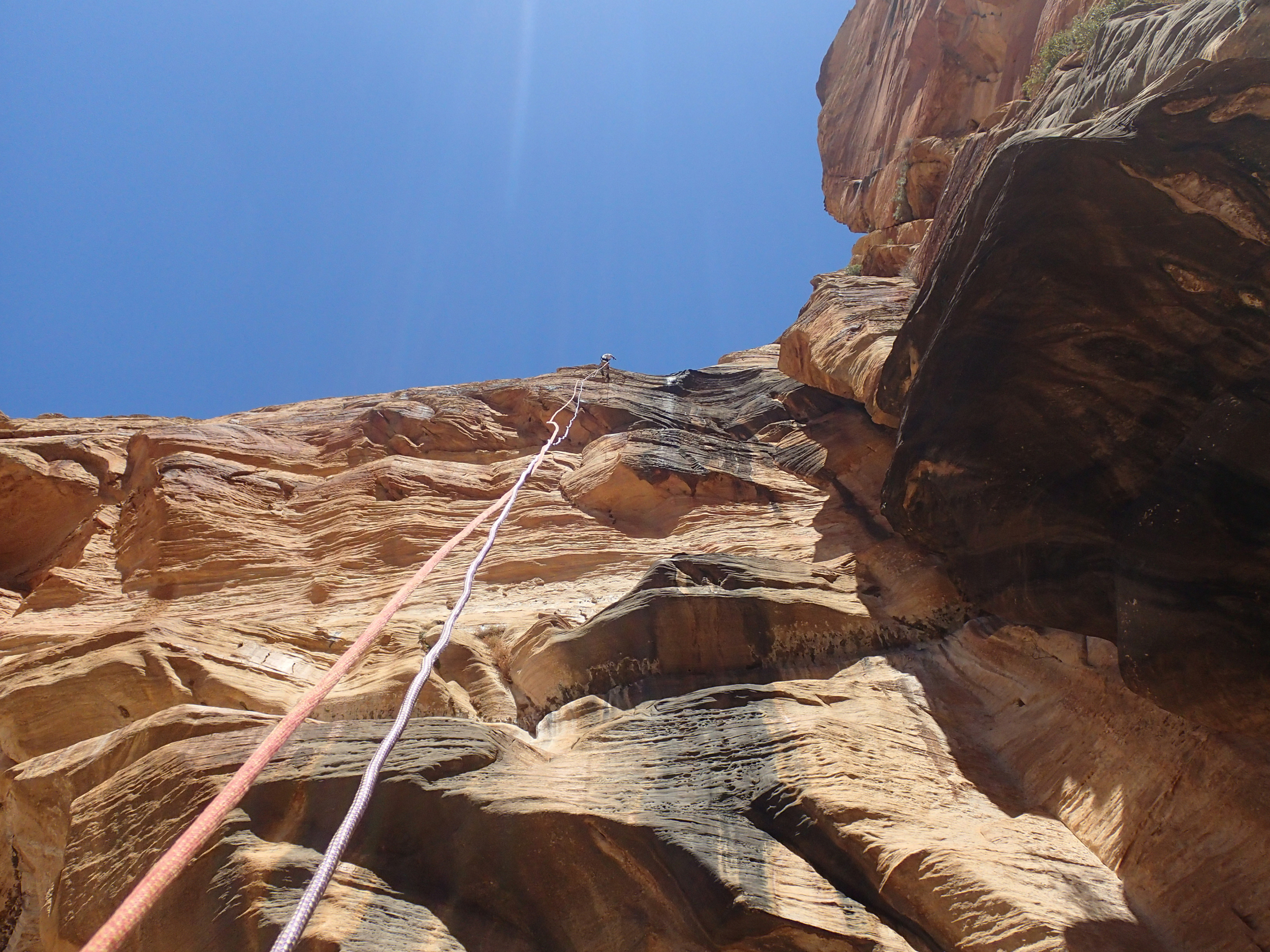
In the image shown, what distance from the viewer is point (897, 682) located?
7.28m

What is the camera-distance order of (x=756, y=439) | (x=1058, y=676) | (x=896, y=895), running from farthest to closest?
(x=756, y=439) → (x=1058, y=676) → (x=896, y=895)

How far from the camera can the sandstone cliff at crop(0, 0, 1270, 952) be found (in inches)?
176

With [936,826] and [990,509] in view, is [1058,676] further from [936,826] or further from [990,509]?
[936,826]

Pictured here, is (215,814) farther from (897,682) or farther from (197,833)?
(897,682)

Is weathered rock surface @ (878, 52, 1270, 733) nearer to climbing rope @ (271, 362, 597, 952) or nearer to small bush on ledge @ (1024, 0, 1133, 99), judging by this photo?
climbing rope @ (271, 362, 597, 952)

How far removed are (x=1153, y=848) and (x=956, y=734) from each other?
187 cm

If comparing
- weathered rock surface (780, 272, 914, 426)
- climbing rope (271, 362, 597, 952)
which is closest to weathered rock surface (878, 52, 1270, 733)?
weathered rock surface (780, 272, 914, 426)

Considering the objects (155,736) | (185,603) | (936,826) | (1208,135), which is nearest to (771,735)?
(936,826)

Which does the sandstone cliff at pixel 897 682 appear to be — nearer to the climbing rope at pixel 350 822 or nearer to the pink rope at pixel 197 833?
the climbing rope at pixel 350 822

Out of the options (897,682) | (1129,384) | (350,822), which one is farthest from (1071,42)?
(350,822)

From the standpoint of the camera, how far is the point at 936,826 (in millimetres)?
5070

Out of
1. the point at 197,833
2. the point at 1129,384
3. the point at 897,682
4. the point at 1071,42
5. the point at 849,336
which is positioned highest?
the point at 1071,42

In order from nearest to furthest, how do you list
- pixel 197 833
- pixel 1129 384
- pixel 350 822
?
1. pixel 197 833
2. pixel 350 822
3. pixel 1129 384

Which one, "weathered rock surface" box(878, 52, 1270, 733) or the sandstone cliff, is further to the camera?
"weathered rock surface" box(878, 52, 1270, 733)
